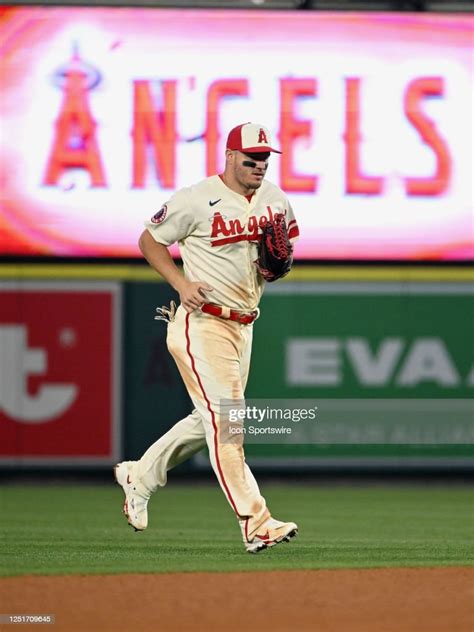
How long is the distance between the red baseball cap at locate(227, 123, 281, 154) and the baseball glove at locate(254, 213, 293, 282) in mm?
318

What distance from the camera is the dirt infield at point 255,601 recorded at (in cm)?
463

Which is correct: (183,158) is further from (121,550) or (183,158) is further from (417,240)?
(121,550)

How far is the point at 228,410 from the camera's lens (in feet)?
20.4

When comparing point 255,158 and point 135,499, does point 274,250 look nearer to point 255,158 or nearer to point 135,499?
point 255,158

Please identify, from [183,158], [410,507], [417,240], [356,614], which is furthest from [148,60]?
[356,614]

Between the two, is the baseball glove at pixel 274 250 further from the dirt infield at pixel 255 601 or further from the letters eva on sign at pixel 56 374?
the letters eva on sign at pixel 56 374

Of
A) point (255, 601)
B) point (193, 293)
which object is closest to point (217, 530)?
point (193, 293)

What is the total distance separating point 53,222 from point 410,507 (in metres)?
3.74

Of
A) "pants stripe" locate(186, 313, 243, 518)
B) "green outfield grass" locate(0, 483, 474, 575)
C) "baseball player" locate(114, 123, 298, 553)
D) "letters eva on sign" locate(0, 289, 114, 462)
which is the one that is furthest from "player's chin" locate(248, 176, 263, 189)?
"letters eva on sign" locate(0, 289, 114, 462)

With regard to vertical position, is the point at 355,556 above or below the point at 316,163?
below

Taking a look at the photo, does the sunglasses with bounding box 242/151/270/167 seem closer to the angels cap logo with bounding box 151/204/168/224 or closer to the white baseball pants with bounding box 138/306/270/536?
the angels cap logo with bounding box 151/204/168/224

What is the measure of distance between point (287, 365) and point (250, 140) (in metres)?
5.57

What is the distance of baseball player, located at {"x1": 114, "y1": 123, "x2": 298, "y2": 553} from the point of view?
6.20m

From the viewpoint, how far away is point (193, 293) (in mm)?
6172
